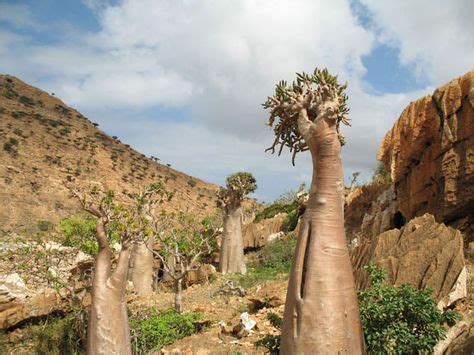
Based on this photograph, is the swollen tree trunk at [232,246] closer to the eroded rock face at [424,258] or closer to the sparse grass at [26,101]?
the eroded rock face at [424,258]

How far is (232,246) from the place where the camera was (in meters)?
16.0

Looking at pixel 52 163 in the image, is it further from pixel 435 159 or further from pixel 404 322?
pixel 404 322

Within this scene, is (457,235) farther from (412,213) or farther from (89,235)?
(89,235)

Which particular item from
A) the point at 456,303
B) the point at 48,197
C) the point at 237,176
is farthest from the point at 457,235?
the point at 48,197

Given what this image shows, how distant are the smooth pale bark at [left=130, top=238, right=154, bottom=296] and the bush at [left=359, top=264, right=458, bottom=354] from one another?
10022 millimetres

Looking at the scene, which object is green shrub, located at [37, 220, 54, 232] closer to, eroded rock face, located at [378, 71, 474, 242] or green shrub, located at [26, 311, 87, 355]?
green shrub, located at [26, 311, 87, 355]

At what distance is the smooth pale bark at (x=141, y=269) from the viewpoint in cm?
1382

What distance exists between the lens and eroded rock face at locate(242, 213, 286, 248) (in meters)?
20.7

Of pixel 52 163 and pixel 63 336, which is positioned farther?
pixel 52 163

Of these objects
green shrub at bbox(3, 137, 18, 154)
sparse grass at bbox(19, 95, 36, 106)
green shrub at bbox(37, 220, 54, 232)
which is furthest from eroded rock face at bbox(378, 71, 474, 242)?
sparse grass at bbox(19, 95, 36, 106)

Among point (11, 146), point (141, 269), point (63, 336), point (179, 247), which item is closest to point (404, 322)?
point (63, 336)

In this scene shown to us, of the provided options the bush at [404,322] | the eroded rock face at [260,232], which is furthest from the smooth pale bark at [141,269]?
the bush at [404,322]

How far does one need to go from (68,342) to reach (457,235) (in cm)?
727

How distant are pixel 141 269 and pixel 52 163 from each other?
20880mm
